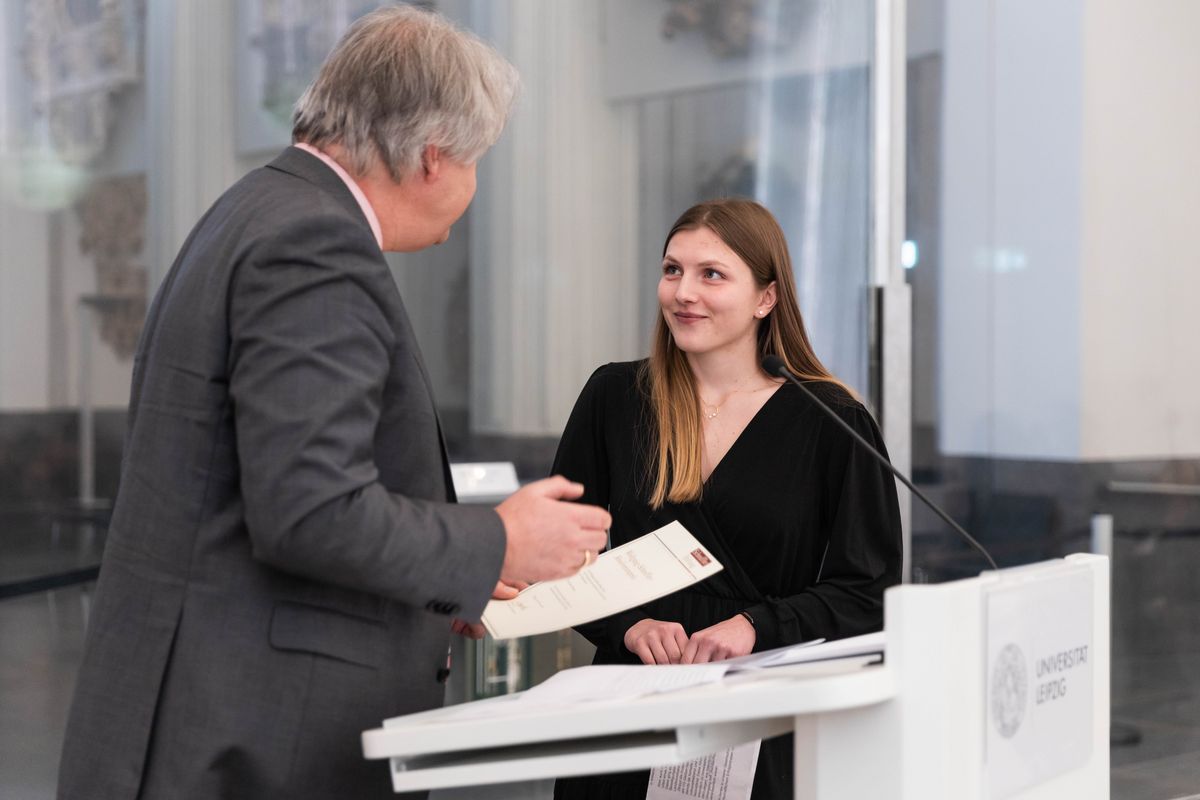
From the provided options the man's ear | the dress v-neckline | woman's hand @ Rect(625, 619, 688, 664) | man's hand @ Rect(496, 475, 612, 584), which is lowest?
woman's hand @ Rect(625, 619, 688, 664)

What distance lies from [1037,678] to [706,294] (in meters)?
1.02

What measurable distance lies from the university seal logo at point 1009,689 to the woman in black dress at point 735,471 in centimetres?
64

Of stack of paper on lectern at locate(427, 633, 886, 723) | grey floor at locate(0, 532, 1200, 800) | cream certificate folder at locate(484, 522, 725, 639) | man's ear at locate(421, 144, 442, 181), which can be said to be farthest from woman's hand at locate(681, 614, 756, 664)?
grey floor at locate(0, 532, 1200, 800)

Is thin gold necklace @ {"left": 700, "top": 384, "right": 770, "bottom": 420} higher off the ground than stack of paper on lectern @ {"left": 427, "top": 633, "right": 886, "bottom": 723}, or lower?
higher

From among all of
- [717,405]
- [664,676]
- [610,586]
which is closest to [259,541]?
[664,676]

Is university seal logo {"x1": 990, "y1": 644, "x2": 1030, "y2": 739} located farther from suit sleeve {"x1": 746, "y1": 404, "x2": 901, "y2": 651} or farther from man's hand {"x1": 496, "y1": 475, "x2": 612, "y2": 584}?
suit sleeve {"x1": 746, "y1": 404, "x2": 901, "y2": 651}

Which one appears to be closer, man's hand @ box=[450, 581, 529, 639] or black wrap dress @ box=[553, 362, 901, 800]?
man's hand @ box=[450, 581, 529, 639]

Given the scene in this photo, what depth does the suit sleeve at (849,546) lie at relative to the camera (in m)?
2.18

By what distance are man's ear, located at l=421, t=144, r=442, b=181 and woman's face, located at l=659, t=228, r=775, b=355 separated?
0.82 m

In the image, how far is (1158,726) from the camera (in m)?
5.06

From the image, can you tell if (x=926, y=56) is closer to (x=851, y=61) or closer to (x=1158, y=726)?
(x=851, y=61)

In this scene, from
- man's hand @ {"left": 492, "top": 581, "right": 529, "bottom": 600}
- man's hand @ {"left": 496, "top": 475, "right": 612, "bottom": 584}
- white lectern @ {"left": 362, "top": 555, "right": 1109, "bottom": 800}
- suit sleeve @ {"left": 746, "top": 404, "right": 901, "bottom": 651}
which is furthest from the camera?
suit sleeve @ {"left": 746, "top": 404, "right": 901, "bottom": 651}

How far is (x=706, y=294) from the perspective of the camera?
7.78ft

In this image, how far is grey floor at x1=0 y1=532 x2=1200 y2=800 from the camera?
Result: 353cm
